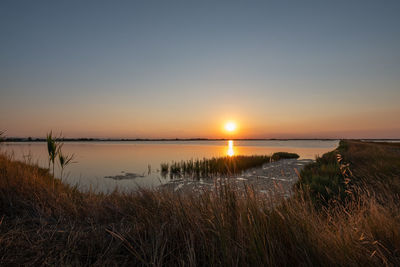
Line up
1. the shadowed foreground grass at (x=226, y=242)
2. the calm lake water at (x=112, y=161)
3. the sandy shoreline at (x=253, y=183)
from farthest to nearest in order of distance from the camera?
the calm lake water at (x=112, y=161)
the sandy shoreline at (x=253, y=183)
the shadowed foreground grass at (x=226, y=242)

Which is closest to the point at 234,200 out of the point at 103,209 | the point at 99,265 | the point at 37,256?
the point at 99,265

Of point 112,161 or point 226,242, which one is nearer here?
point 226,242

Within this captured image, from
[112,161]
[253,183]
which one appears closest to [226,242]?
[253,183]

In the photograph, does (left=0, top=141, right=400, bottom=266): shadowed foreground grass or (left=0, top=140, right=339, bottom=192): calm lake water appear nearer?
(left=0, top=141, right=400, bottom=266): shadowed foreground grass

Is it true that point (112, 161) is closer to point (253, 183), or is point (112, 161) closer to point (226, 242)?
point (253, 183)

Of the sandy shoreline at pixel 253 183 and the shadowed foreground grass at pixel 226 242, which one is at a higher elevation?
the shadowed foreground grass at pixel 226 242

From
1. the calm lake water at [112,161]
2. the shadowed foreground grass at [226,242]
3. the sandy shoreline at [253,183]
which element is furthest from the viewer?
the calm lake water at [112,161]

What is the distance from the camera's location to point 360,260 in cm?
202

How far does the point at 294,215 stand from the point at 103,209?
3529 millimetres

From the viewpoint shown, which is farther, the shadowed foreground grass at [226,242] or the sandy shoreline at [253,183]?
the sandy shoreline at [253,183]

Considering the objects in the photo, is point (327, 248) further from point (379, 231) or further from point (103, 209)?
point (103, 209)

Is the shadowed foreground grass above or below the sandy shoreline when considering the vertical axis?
above

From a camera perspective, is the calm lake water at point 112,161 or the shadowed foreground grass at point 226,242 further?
the calm lake water at point 112,161

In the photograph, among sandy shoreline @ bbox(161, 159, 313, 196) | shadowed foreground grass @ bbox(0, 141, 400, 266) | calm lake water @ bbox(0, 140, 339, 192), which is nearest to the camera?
shadowed foreground grass @ bbox(0, 141, 400, 266)
